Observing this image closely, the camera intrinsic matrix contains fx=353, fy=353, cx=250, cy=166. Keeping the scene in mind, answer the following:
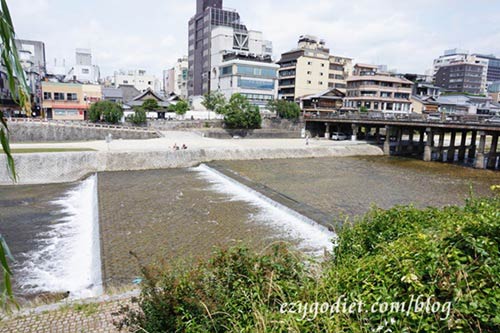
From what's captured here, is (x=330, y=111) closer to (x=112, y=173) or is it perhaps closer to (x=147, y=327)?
(x=112, y=173)

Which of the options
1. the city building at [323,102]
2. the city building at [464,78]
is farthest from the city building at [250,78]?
the city building at [464,78]

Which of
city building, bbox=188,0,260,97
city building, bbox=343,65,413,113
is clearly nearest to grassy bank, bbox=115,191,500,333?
city building, bbox=343,65,413,113

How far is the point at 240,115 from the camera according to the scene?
4819 centimetres

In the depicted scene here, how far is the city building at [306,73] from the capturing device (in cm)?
7288

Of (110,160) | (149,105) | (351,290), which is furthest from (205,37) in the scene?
(351,290)

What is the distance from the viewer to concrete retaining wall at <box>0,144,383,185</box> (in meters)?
24.3

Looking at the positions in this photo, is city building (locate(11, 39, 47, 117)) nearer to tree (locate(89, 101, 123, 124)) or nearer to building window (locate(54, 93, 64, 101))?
building window (locate(54, 93, 64, 101))

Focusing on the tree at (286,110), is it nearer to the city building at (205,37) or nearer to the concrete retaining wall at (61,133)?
the concrete retaining wall at (61,133)

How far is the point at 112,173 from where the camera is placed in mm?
26562

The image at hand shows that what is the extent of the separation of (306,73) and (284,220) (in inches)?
2459

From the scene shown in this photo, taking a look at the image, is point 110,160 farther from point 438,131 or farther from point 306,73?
point 306,73

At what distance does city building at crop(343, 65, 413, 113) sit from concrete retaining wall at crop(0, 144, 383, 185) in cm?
3493

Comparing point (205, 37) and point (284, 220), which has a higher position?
point (205, 37)

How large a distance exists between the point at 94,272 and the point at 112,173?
16.8 m
